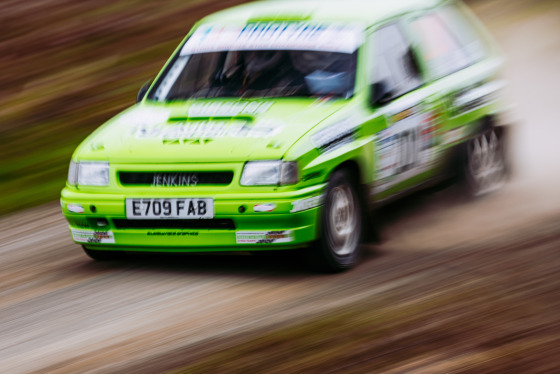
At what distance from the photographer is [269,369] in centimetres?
533

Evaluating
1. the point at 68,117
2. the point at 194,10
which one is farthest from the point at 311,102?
the point at 194,10

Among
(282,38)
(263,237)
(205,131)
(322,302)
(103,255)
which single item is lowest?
(322,302)

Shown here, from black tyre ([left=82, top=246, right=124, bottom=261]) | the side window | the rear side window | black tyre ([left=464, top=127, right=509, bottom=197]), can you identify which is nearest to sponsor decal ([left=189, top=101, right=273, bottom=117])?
the side window

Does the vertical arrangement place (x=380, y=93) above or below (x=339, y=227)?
above

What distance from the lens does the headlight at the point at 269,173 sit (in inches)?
264

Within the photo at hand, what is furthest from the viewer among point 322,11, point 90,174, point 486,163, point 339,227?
point 486,163

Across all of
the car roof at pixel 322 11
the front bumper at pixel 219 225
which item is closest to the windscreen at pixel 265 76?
the car roof at pixel 322 11

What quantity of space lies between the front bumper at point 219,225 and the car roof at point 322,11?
173 cm

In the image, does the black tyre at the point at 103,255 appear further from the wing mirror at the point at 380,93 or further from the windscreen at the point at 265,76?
the wing mirror at the point at 380,93

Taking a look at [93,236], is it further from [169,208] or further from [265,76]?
[265,76]

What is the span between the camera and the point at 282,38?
789 centimetres

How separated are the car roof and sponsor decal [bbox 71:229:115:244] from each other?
2046 mm

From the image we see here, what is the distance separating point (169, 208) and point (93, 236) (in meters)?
0.67

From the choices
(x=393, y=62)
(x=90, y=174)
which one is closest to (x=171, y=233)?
(x=90, y=174)
